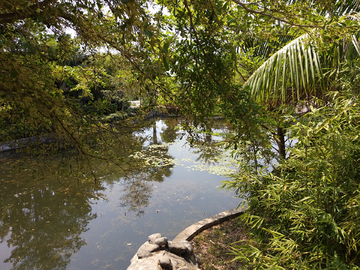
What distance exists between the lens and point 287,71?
2418 millimetres

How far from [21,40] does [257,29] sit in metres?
2.17

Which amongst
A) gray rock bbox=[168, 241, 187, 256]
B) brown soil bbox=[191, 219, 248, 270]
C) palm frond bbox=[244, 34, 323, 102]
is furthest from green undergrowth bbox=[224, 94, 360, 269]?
gray rock bbox=[168, 241, 187, 256]

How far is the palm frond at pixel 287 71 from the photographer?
2180 mm

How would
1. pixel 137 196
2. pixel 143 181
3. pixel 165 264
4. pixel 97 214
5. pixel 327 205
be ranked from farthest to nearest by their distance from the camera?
pixel 143 181 < pixel 137 196 < pixel 97 214 < pixel 165 264 < pixel 327 205

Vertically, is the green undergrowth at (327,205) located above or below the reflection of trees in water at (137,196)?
above

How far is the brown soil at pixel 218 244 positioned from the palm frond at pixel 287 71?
1722mm

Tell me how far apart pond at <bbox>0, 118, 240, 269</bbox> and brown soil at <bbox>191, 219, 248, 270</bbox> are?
0.67 m

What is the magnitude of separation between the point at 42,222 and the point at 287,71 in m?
4.84

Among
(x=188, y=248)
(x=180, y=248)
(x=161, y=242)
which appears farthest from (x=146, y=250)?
(x=188, y=248)

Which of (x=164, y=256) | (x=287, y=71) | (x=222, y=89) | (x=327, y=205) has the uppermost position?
(x=287, y=71)

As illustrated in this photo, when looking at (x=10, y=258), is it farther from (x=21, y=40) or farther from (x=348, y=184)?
(x=348, y=184)

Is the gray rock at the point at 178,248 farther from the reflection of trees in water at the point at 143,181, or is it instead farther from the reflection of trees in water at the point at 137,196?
the reflection of trees in water at the point at 137,196

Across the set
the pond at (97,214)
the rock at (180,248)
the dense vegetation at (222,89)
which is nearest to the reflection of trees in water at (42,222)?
the pond at (97,214)

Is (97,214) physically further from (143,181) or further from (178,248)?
(178,248)
